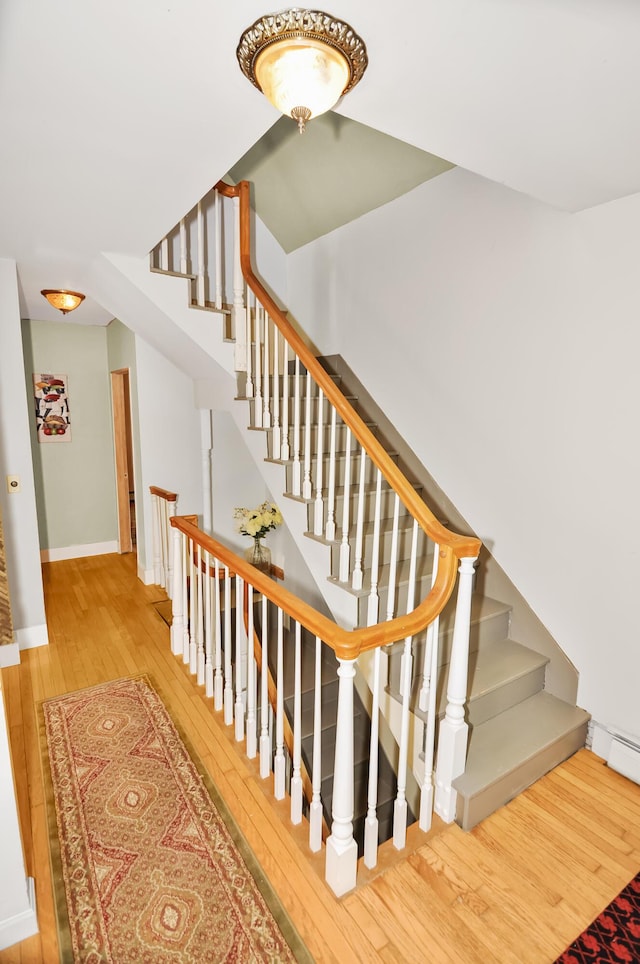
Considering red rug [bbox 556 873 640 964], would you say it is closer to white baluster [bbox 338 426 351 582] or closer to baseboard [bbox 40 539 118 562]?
white baluster [bbox 338 426 351 582]

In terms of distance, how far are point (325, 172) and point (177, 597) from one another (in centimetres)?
303

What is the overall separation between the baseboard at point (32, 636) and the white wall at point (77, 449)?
204 cm

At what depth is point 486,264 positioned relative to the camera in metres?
2.73

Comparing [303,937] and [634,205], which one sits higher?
[634,205]

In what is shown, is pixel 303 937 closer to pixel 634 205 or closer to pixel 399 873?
pixel 399 873

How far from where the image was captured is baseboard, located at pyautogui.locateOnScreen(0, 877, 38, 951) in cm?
148

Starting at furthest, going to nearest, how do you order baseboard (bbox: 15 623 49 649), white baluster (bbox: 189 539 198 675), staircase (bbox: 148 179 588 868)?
baseboard (bbox: 15 623 49 649)
white baluster (bbox: 189 539 198 675)
staircase (bbox: 148 179 588 868)

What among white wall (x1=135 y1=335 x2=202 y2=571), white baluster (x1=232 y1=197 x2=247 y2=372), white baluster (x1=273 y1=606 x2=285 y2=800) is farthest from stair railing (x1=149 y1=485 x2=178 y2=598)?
white baluster (x1=273 y1=606 x2=285 y2=800)

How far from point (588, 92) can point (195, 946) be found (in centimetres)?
279

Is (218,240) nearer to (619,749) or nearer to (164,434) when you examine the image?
(164,434)

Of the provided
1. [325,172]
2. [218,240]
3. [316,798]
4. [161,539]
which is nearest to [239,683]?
[316,798]

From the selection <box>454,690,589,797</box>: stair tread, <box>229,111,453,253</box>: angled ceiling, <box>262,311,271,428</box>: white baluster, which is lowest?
<box>454,690,589,797</box>: stair tread

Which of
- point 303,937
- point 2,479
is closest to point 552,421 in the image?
point 303,937

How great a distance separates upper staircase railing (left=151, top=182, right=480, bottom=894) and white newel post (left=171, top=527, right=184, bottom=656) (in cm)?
1
